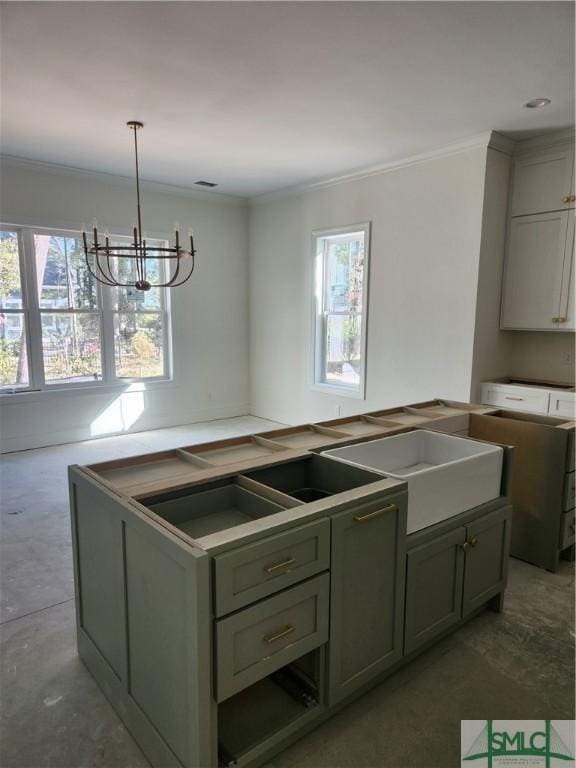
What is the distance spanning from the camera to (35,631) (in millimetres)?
2242

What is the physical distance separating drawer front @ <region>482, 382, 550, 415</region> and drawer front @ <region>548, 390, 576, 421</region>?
0.15ft

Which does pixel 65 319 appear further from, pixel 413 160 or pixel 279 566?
pixel 279 566

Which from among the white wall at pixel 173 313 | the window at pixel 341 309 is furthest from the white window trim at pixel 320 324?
the white wall at pixel 173 313

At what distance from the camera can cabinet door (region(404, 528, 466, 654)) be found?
190 centimetres

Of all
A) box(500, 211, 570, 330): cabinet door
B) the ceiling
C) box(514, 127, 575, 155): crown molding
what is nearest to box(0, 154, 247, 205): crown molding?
the ceiling

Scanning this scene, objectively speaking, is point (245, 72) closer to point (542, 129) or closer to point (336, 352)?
point (542, 129)

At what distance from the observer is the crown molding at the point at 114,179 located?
4730mm

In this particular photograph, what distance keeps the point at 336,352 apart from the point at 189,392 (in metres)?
2.02

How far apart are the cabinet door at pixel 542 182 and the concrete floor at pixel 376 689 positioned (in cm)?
286

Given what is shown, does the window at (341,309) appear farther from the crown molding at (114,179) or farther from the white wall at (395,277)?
the crown molding at (114,179)

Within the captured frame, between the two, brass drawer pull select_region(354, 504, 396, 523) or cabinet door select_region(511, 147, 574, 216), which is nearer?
brass drawer pull select_region(354, 504, 396, 523)

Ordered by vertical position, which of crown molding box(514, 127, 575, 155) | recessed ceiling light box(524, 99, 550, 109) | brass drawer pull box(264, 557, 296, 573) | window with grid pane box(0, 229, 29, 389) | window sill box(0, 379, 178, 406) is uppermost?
recessed ceiling light box(524, 99, 550, 109)

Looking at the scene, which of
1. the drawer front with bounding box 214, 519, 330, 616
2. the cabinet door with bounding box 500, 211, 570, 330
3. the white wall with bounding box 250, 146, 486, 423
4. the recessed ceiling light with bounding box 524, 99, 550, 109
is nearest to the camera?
the drawer front with bounding box 214, 519, 330, 616

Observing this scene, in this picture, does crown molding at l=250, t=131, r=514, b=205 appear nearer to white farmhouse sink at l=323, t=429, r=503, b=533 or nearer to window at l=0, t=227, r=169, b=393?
window at l=0, t=227, r=169, b=393
